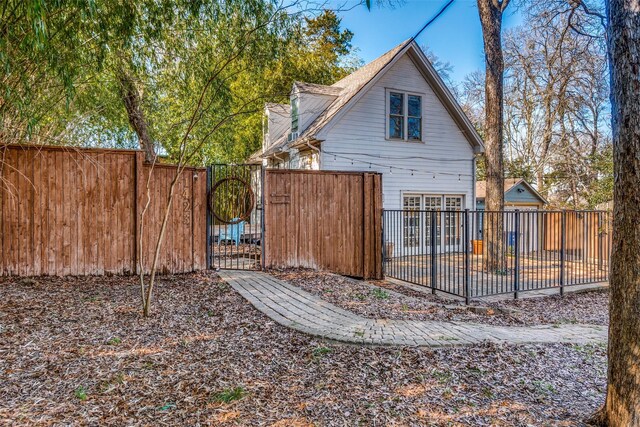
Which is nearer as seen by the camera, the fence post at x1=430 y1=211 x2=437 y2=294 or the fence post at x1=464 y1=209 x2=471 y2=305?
the fence post at x1=464 y1=209 x2=471 y2=305

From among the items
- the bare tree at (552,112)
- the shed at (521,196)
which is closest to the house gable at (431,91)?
the shed at (521,196)

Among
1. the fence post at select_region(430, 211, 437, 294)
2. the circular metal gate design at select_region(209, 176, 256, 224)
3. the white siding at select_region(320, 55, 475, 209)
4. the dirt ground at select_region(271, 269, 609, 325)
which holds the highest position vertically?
the white siding at select_region(320, 55, 475, 209)

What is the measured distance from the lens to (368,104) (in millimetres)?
12320

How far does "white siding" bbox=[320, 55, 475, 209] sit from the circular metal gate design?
174 inches

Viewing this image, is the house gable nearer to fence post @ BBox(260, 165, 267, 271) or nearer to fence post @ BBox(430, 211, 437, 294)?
fence post @ BBox(260, 165, 267, 271)

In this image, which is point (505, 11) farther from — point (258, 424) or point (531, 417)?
point (258, 424)

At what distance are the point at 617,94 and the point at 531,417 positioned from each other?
87.9 inches

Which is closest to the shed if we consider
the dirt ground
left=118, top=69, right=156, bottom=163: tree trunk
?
the dirt ground

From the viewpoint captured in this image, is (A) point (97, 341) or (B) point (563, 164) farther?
(B) point (563, 164)

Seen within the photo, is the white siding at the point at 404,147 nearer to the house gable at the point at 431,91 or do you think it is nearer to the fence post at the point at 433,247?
the house gable at the point at 431,91

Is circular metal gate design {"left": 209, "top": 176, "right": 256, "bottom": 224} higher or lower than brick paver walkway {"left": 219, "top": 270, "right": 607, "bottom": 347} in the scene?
higher

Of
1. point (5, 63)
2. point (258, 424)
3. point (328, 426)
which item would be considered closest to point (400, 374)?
point (328, 426)

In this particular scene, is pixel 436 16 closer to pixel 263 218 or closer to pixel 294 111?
pixel 263 218

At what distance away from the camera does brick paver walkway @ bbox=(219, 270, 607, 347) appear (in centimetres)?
398
